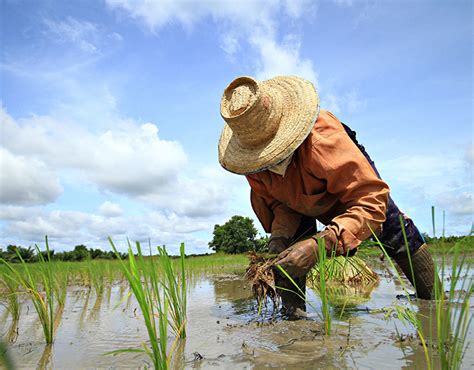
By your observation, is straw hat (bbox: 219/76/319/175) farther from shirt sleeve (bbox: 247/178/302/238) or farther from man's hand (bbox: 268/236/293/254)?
man's hand (bbox: 268/236/293/254)

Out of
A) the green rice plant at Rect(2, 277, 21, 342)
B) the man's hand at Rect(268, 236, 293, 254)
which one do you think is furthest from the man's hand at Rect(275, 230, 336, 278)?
the green rice plant at Rect(2, 277, 21, 342)

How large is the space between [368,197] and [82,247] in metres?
15.7

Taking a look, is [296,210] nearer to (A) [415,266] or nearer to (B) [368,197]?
(B) [368,197]

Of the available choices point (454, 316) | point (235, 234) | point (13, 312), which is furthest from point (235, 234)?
point (454, 316)

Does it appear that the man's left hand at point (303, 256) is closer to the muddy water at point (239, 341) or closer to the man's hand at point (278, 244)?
the muddy water at point (239, 341)

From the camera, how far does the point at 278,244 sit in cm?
270

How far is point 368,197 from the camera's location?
7.11 feet

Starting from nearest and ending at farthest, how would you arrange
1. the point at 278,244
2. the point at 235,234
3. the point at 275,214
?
the point at 278,244, the point at 275,214, the point at 235,234

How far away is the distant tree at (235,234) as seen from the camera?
111 ft

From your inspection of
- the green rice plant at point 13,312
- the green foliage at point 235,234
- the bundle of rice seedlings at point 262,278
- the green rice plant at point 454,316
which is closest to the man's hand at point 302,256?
the bundle of rice seedlings at point 262,278

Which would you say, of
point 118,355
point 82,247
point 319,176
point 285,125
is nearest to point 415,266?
point 319,176

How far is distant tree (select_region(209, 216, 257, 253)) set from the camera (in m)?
33.8

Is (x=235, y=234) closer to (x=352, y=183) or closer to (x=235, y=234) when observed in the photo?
(x=235, y=234)

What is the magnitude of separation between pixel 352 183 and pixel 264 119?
61 centimetres
